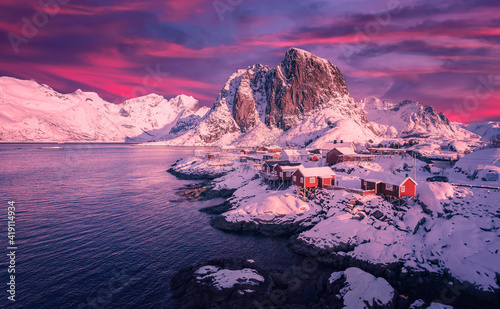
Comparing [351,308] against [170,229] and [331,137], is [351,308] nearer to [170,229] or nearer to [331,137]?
[170,229]

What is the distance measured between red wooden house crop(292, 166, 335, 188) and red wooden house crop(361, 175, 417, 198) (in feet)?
26.8

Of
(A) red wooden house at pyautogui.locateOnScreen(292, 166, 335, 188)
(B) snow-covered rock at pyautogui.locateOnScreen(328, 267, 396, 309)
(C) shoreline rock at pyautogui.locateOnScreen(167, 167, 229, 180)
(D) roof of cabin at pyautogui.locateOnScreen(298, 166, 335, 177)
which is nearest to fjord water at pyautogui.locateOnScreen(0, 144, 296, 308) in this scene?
(B) snow-covered rock at pyautogui.locateOnScreen(328, 267, 396, 309)

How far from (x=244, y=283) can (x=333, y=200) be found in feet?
86.2

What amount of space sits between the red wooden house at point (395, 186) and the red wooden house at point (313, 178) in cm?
816

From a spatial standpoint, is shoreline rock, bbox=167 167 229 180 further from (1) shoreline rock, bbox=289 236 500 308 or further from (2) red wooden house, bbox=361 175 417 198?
(1) shoreline rock, bbox=289 236 500 308

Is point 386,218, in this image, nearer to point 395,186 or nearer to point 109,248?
point 395,186

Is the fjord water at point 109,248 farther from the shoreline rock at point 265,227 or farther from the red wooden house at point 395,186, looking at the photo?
the red wooden house at point 395,186

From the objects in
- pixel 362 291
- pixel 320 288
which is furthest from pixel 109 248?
pixel 362 291

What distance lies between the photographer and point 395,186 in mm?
40562

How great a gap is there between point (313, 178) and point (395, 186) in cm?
1436

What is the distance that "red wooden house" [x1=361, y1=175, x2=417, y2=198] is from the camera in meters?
40.3

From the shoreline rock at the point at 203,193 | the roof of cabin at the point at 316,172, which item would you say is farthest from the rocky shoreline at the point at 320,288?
the shoreline rock at the point at 203,193

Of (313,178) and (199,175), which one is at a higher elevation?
(313,178)

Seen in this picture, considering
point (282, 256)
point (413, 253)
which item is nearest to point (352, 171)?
point (413, 253)
